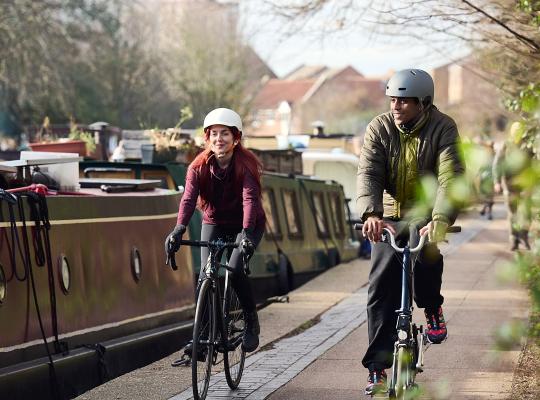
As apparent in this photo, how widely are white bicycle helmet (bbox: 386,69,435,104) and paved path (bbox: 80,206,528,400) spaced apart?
0.88 meters

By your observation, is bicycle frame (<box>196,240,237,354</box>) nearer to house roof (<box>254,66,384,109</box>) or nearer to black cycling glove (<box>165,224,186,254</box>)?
black cycling glove (<box>165,224,186,254</box>)

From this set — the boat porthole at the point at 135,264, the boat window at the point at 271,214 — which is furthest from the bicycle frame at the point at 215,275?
the boat window at the point at 271,214

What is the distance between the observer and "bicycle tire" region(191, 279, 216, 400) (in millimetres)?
6719

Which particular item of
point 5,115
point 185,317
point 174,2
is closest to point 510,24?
point 185,317

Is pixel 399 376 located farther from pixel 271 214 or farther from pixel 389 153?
pixel 271 214

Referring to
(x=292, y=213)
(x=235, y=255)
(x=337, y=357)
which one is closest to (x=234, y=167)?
(x=235, y=255)

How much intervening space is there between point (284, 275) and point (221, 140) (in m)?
9.72

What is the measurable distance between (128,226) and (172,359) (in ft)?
5.97

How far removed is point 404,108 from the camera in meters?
6.13

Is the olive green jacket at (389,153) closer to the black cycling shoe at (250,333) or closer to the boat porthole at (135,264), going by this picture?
the black cycling shoe at (250,333)

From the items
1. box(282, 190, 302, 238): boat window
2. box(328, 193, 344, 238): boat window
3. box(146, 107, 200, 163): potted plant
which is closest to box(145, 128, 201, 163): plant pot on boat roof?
box(146, 107, 200, 163): potted plant

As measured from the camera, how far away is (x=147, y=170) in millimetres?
13820

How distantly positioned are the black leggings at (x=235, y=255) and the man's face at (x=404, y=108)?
129 cm

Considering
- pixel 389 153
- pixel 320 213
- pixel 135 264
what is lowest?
pixel 320 213
